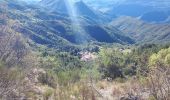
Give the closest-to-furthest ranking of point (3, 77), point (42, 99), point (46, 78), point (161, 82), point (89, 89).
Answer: point (161, 82)
point (3, 77)
point (89, 89)
point (42, 99)
point (46, 78)

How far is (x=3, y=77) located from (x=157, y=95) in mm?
3261

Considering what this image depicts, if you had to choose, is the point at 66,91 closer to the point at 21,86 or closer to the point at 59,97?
the point at 59,97

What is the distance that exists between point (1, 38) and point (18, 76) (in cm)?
105

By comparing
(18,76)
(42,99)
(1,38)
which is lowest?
(42,99)

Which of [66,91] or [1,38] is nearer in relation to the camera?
[1,38]

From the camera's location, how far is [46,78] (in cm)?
1467

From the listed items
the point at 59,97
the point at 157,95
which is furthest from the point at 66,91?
the point at 157,95

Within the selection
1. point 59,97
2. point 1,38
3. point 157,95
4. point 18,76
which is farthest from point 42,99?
point 157,95

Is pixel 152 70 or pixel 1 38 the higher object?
pixel 1 38

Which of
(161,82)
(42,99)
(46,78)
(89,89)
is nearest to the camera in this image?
(161,82)

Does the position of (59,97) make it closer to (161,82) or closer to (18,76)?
(18,76)

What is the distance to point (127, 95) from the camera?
30.0ft

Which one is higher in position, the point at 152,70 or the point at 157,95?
the point at 152,70

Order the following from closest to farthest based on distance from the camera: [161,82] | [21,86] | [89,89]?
[161,82]
[21,86]
[89,89]
